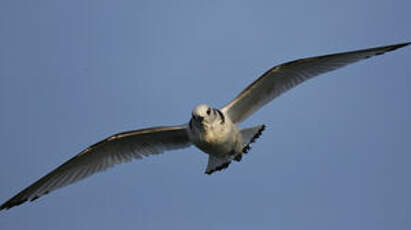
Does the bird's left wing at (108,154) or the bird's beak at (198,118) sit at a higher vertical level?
the bird's beak at (198,118)

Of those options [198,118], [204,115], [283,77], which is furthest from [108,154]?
[283,77]

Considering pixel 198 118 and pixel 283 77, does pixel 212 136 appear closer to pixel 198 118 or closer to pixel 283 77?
pixel 198 118

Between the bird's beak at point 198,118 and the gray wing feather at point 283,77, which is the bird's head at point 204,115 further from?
the gray wing feather at point 283,77

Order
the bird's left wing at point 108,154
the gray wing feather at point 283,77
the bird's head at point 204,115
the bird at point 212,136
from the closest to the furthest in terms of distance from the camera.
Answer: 1. the bird's head at point 204,115
2. the bird at point 212,136
3. the gray wing feather at point 283,77
4. the bird's left wing at point 108,154

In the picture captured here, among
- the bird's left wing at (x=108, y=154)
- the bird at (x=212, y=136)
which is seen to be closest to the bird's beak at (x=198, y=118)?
the bird at (x=212, y=136)

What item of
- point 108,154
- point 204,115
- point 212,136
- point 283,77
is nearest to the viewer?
point 204,115

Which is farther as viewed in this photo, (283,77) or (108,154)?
(108,154)

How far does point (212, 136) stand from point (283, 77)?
133 centimetres

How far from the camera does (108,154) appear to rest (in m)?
7.79

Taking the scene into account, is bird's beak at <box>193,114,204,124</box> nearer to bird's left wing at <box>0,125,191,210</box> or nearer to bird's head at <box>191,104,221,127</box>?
bird's head at <box>191,104,221,127</box>

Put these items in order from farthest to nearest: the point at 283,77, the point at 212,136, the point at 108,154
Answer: the point at 108,154, the point at 283,77, the point at 212,136

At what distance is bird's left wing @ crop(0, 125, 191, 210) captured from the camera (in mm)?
7379

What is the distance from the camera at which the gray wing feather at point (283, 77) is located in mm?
7219

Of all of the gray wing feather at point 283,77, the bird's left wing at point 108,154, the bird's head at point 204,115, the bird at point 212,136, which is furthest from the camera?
the bird's left wing at point 108,154
